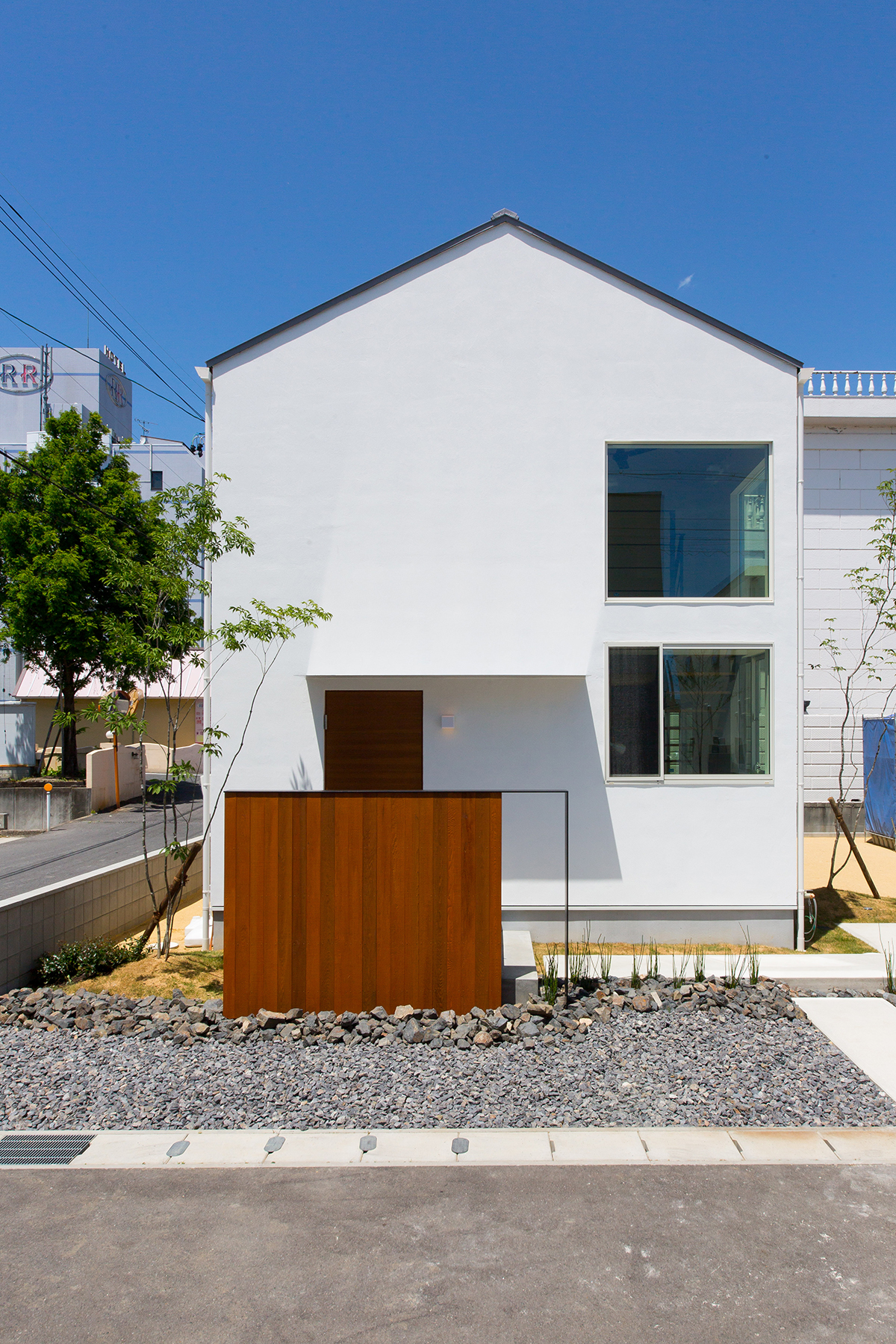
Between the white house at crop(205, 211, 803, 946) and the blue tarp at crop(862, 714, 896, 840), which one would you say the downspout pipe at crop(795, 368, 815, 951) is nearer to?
the white house at crop(205, 211, 803, 946)

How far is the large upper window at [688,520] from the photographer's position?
26.8ft

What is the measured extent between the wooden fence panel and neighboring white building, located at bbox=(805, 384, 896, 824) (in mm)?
12915

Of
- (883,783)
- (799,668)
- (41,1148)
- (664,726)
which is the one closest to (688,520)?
(799,668)

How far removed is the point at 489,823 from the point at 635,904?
302 centimetres

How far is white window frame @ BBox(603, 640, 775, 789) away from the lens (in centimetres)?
801

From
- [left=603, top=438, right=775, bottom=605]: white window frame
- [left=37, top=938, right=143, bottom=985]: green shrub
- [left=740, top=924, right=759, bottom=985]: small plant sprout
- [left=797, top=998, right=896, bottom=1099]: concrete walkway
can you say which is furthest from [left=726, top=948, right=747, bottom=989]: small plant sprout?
[left=37, top=938, right=143, bottom=985]: green shrub

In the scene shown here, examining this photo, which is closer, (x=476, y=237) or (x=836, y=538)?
(x=476, y=237)

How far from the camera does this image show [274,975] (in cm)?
571

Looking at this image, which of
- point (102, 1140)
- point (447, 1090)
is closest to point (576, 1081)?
point (447, 1090)

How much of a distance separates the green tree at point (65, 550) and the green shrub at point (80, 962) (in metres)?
10.5

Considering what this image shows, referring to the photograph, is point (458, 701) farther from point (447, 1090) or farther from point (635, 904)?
point (447, 1090)

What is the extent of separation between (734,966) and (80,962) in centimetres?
580

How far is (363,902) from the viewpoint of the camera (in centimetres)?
574

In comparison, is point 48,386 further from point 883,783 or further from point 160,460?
point 883,783
